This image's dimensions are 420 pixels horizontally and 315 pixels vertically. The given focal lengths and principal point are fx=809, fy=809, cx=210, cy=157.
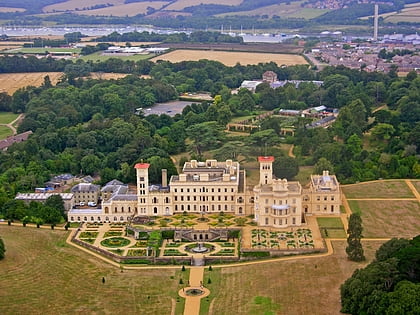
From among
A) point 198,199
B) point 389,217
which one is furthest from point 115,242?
point 389,217

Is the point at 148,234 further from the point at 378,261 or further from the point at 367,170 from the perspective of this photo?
the point at 367,170

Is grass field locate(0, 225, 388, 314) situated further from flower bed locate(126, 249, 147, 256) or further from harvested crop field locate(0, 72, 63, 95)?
harvested crop field locate(0, 72, 63, 95)

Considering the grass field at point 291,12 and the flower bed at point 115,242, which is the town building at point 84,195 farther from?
the grass field at point 291,12

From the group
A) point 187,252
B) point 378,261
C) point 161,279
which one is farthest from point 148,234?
point 378,261

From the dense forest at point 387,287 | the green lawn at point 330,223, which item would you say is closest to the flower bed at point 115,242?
the green lawn at point 330,223

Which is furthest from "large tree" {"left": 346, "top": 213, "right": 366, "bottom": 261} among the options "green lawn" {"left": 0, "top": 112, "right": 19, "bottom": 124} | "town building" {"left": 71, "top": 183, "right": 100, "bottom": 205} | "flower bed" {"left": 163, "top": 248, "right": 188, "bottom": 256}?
"green lawn" {"left": 0, "top": 112, "right": 19, "bottom": 124}

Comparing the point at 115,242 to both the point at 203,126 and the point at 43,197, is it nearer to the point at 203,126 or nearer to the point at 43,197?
the point at 43,197
